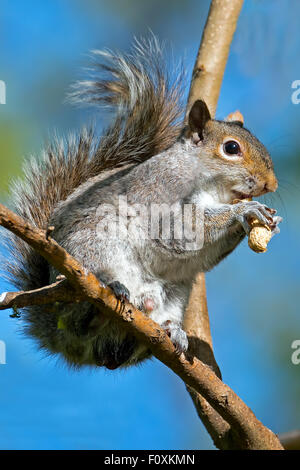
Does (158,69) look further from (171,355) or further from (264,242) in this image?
(171,355)

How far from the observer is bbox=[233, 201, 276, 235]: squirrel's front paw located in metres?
2.49

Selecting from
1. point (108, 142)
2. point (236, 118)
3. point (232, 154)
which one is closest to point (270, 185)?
point (232, 154)

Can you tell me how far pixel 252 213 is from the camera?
8.46ft

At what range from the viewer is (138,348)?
286 centimetres

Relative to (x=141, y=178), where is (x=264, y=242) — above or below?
below

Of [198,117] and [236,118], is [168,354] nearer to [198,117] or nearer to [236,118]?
[198,117]

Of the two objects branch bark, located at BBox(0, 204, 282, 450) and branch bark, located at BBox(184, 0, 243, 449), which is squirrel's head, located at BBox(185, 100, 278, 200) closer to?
branch bark, located at BBox(184, 0, 243, 449)

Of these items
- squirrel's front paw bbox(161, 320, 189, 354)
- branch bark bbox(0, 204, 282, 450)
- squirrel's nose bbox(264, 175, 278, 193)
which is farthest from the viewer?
squirrel's nose bbox(264, 175, 278, 193)

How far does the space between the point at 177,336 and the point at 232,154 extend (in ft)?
3.14

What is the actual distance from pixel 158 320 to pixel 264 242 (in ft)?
2.34

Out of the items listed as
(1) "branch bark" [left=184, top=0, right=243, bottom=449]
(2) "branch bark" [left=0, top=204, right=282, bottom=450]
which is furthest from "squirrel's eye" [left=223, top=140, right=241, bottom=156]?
(2) "branch bark" [left=0, top=204, right=282, bottom=450]

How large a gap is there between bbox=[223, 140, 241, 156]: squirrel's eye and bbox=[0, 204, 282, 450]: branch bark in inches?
42.3

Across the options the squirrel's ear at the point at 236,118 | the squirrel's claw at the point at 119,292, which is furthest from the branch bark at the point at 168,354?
the squirrel's ear at the point at 236,118
